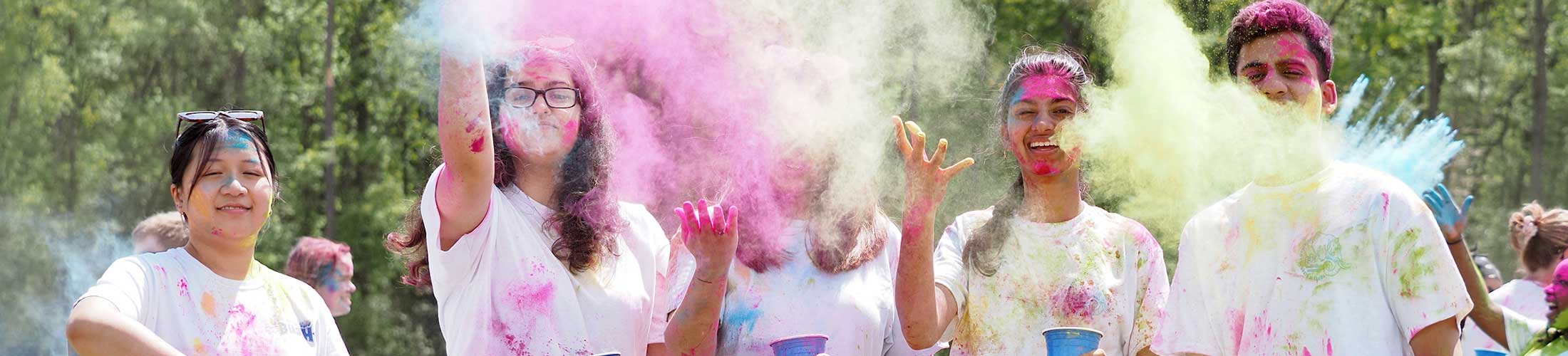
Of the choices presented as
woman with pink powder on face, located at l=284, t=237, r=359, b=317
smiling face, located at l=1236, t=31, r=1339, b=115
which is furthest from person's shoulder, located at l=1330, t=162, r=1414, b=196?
woman with pink powder on face, located at l=284, t=237, r=359, b=317

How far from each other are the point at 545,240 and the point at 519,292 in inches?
7.3

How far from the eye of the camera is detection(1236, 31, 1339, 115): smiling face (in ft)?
12.5

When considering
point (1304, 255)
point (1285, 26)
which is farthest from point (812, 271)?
point (1285, 26)

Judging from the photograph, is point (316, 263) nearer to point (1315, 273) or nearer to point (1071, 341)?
point (1071, 341)

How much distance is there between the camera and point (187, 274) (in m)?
3.71

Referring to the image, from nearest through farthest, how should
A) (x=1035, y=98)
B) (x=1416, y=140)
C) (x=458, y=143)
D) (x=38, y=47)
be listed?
(x=458, y=143)
(x=1035, y=98)
(x=1416, y=140)
(x=38, y=47)

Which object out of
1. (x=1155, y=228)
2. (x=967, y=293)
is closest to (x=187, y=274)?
(x=967, y=293)

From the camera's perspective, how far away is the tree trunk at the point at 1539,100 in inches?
865

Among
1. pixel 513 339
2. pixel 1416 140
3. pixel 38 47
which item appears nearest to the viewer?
pixel 513 339

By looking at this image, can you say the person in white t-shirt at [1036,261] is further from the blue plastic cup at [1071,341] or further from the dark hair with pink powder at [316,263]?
the dark hair with pink powder at [316,263]

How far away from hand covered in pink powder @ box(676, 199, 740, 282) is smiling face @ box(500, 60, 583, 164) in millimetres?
406

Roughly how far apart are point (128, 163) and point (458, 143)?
844 inches

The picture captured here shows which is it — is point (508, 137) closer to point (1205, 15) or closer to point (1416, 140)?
point (1205, 15)

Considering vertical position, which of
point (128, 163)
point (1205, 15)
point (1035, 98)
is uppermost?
point (1205, 15)
